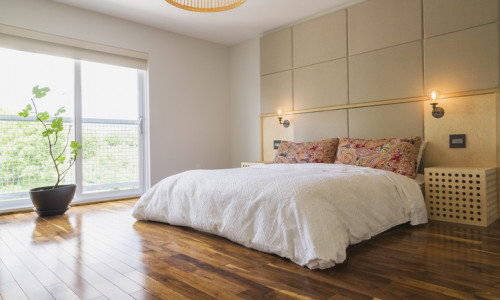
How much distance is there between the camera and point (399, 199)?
8.60ft

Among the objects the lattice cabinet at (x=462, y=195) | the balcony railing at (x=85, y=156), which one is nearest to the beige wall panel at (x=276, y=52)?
the balcony railing at (x=85, y=156)

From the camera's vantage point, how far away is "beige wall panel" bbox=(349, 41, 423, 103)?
11.1ft

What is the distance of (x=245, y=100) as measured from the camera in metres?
5.31

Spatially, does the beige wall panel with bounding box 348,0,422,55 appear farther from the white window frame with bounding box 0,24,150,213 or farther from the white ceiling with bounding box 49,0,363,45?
the white window frame with bounding box 0,24,150,213

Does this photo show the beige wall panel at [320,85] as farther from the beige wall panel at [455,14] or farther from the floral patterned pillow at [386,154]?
the beige wall panel at [455,14]

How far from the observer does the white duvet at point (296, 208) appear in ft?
6.07

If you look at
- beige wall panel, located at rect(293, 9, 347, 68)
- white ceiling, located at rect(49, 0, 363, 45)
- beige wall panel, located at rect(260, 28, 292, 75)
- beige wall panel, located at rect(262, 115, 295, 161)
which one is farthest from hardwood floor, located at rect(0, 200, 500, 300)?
beige wall panel, located at rect(260, 28, 292, 75)

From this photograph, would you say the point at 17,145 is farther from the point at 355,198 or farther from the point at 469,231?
the point at 469,231

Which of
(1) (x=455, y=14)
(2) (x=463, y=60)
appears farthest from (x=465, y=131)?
(1) (x=455, y=14)

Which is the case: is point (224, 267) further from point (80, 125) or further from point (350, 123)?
point (80, 125)

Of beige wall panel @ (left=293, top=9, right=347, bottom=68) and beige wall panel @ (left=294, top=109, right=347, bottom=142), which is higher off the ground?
beige wall panel @ (left=293, top=9, right=347, bottom=68)

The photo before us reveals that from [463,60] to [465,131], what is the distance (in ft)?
2.20

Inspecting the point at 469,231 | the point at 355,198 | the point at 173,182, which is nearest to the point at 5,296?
the point at 173,182

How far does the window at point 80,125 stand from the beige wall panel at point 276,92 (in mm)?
1747
